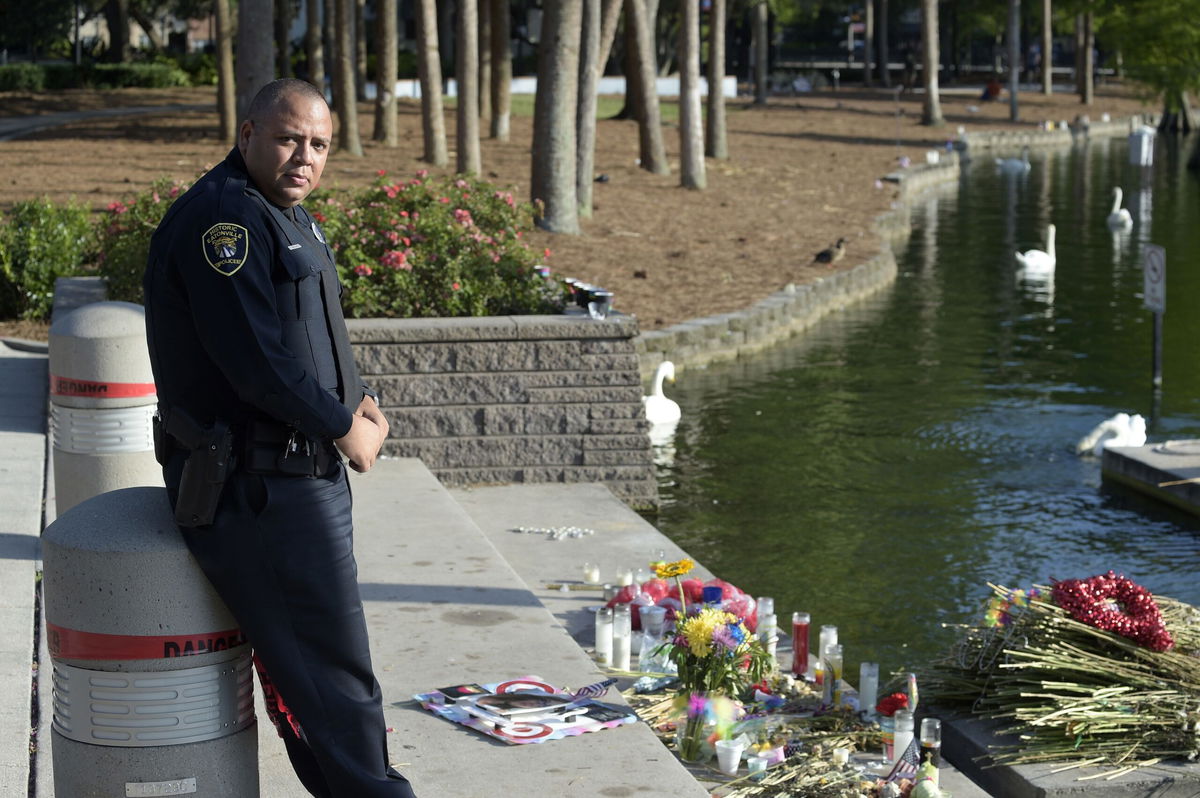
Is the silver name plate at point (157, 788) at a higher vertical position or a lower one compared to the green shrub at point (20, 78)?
lower

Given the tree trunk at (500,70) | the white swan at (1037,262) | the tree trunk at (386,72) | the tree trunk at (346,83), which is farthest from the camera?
the tree trunk at (500,70)

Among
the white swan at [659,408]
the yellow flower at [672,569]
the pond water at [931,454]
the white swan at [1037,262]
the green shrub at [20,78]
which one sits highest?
the green shrub at [20,78]

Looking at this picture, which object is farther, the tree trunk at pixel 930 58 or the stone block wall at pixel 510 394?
the tree trunk at pixel 930 58

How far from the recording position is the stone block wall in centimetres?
972

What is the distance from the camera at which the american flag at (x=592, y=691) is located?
563cm

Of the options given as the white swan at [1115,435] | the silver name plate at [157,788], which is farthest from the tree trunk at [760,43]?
the silver name plate at [157,788]

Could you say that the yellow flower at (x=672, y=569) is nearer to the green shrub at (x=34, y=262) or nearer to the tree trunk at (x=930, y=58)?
the green shrub at (x=34, y=262)

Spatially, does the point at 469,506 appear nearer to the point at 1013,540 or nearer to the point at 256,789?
the point at 1013,540

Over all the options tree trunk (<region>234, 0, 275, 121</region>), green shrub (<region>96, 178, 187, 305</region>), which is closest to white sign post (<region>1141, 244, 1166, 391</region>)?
green shrub (<region>96, 178, 187, 305</region>)

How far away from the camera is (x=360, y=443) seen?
12.7 feet

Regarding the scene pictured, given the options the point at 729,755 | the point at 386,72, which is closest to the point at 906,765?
the point at 729,755

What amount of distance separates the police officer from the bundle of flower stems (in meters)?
3.21

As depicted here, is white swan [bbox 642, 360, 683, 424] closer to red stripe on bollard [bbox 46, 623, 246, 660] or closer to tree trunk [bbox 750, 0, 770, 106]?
red stripe on bollard [bbox 46, 623, 246, 660]

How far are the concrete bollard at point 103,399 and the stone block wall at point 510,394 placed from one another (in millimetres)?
2950
